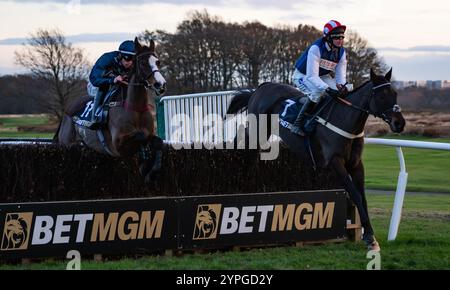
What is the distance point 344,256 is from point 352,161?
1.41 meters

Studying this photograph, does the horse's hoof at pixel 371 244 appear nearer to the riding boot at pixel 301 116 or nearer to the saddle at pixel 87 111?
the riding boot at pixel 301 116

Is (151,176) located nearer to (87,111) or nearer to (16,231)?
(16,231)

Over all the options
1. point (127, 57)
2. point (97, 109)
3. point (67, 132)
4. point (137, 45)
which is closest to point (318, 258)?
point (137, 45)

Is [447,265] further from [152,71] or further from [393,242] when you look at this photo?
[152,71]

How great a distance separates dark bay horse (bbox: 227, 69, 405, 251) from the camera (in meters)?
7.09

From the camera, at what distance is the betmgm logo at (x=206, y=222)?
687cm

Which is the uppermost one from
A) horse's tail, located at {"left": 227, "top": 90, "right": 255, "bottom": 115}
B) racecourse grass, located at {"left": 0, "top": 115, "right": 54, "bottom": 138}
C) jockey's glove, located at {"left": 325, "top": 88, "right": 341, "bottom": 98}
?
jockey's glove, located at {"left": 325, "top": 88, "right": 341, "bottom": 98}

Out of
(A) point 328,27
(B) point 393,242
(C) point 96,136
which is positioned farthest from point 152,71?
(B) point 393,242

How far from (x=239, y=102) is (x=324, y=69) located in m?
1.94

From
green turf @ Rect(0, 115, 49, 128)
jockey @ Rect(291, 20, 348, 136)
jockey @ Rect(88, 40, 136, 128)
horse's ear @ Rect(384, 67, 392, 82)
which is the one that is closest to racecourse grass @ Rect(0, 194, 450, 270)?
jockey @ Rect(291, 20, 348, 136)

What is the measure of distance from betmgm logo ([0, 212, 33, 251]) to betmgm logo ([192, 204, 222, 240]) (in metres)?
1.63

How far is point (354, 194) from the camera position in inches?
284

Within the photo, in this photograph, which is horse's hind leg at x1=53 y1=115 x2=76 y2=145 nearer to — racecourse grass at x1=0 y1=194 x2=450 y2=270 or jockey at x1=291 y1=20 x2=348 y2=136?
jockey at x1=291 y1=20 x2=348 y2=136

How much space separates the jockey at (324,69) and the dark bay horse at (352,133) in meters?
0.16
